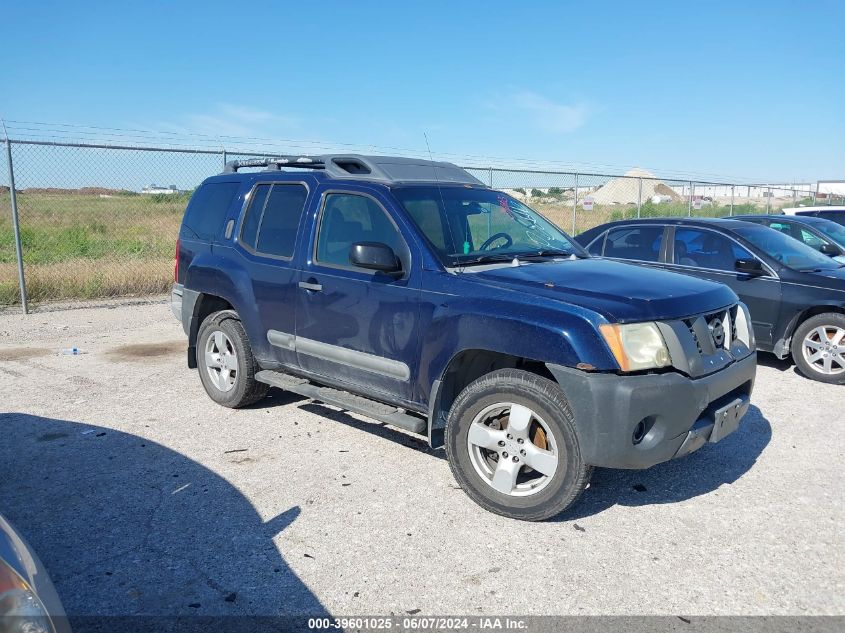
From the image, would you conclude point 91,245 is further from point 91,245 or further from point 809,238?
point 809,238

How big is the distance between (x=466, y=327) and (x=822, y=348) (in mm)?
4845

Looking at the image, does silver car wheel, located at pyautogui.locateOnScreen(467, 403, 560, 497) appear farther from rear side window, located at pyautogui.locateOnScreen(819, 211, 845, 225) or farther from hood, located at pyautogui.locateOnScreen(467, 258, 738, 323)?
rear side window, located at pyautogui.locateOnScreen(819, 211, 845, 225)

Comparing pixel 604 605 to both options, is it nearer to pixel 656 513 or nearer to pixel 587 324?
pixel 656 513

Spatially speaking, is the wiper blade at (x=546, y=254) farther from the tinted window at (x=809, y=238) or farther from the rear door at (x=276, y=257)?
the tinted window at (x=809, y=238)

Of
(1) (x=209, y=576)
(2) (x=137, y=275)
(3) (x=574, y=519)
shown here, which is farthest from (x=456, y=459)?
(2) (x=137, y=275)

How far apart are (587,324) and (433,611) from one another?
157 cm

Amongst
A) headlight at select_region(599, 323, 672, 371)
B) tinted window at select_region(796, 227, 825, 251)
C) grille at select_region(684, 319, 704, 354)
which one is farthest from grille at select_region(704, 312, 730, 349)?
tinted window at select_region(796, 227, 825, 251)

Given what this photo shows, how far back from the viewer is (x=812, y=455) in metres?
4.87

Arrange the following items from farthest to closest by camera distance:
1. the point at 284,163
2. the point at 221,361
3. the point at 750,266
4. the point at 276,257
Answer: the point at 750,266 → the point at 221,361 → the point at 284,163 → the point at 276,257

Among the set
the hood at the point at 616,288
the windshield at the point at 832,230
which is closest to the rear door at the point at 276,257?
the hood at the point at 616,288

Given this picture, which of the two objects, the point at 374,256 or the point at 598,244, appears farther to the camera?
the point at 598,244

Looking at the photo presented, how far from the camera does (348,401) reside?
15.2 feet

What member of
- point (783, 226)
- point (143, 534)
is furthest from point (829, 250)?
point (143, 534)

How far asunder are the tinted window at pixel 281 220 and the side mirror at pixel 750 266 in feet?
15.5
